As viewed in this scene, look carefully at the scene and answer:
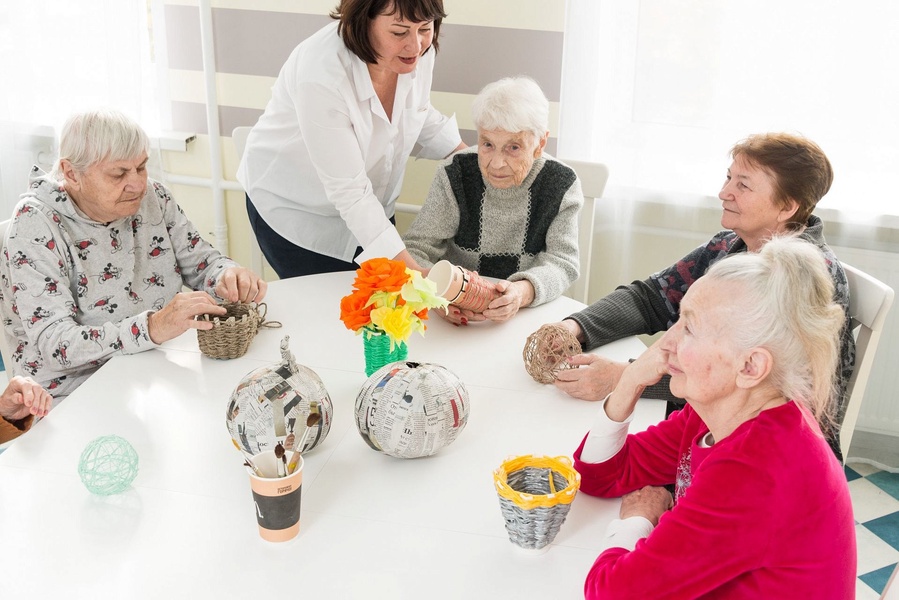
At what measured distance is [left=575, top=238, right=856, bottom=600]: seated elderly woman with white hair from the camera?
1174mm

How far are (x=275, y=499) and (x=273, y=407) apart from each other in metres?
0.19

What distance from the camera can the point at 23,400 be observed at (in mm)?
1703

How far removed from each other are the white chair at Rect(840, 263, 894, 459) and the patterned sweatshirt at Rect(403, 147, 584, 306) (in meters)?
0.69

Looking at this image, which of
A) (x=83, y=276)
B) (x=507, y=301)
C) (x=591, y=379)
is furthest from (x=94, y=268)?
(x=591, y=379)

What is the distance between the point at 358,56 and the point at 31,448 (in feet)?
3.83

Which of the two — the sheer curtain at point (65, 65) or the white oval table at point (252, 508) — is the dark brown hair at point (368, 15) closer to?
the white oval table at point (252, 508)

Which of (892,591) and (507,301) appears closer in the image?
(892,591)

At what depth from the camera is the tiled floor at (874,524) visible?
2420 mm

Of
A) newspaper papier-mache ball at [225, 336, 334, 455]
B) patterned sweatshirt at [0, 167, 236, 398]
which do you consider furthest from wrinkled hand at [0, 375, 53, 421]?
newspaper papier-mache ball at [225, 336, 334, 455]

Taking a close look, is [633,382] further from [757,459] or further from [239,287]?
[239,287]

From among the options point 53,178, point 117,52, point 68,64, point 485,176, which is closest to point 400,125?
point 485,176

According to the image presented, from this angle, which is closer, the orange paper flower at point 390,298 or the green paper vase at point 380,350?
Result: the orange paper flower at point 390,298

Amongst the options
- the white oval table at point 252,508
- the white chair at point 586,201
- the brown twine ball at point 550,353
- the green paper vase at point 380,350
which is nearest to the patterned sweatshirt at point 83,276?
the white oval table at point 252,508

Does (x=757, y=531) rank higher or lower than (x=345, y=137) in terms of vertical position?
lower
